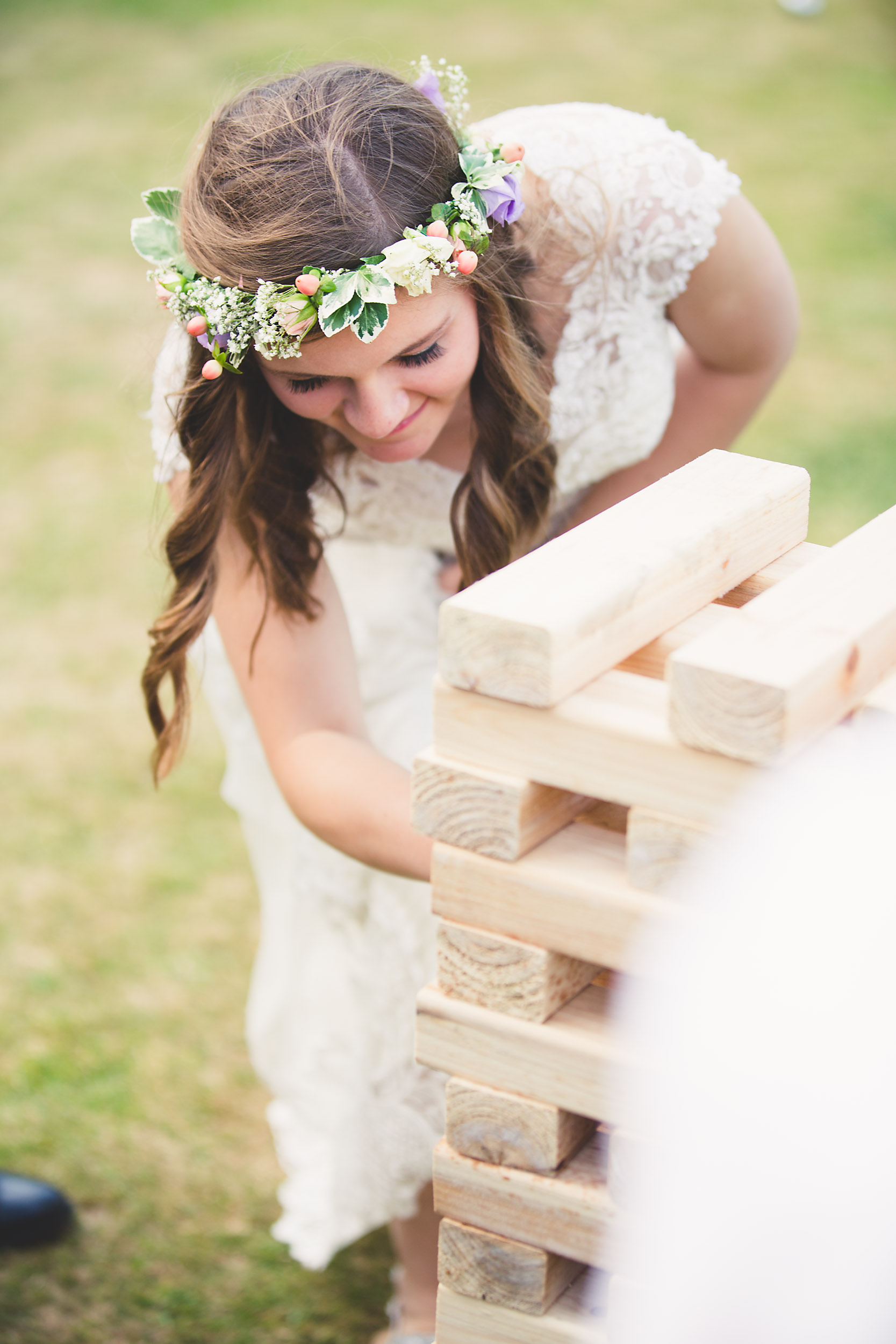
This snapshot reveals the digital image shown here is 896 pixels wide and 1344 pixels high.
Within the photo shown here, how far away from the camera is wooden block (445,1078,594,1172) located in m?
1.12

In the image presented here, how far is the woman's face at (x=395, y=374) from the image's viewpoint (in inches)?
62.0

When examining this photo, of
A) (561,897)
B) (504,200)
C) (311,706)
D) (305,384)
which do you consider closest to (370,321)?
(305,384)

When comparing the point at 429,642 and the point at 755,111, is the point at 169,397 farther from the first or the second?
the point at 755,111

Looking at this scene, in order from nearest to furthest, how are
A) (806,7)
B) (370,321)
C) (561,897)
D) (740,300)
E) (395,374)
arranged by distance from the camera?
(561,897), (370,321), (395,374), (740,300), (806,7)

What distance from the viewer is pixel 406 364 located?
1.63m

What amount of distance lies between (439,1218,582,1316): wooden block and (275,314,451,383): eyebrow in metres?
0.91

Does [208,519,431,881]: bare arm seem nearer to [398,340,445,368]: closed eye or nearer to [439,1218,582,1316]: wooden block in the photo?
[398,340,445,368]: closed eye

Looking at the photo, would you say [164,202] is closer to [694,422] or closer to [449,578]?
[449,578]

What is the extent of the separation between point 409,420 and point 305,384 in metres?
0.13

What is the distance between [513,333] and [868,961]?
1033mm

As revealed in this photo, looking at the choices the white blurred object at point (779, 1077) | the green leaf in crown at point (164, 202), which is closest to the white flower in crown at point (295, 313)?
the green leaf in crown at point (164, 202)

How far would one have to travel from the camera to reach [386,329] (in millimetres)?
1566

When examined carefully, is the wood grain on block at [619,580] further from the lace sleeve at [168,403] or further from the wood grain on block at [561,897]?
the lace sleeve at [168,403]

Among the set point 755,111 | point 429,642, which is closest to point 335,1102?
point 429,642
